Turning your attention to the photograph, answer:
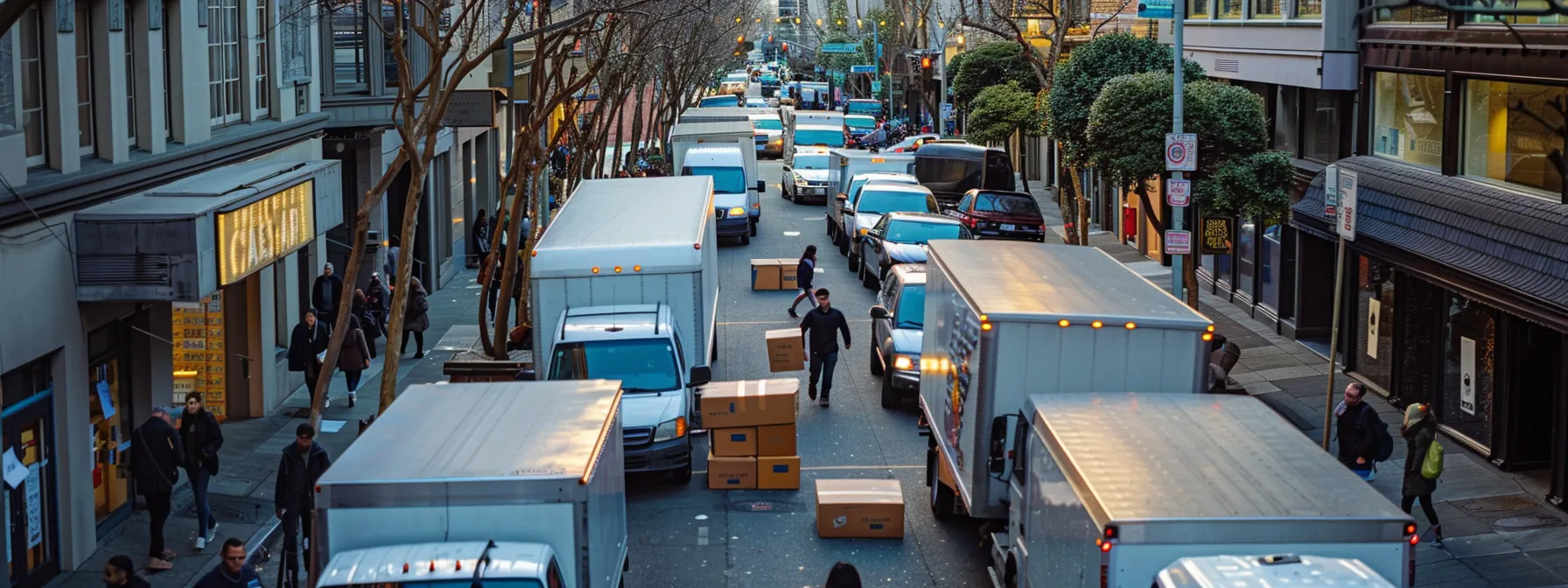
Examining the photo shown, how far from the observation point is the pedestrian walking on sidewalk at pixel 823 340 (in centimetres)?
2138

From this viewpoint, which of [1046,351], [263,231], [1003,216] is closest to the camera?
[1046,351]

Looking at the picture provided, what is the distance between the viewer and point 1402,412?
2125 centimetres

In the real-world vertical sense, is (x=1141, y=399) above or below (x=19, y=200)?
below

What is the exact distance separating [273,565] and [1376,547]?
10.4 meters

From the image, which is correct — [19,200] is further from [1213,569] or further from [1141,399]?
[1213,569]

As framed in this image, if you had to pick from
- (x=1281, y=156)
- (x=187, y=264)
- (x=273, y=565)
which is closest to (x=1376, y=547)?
(x=273, y=565)

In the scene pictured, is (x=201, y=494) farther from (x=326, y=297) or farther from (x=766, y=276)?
(x=766, y=276)

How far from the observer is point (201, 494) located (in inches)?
598

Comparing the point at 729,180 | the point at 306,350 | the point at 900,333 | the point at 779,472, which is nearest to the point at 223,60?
the point at 306,350

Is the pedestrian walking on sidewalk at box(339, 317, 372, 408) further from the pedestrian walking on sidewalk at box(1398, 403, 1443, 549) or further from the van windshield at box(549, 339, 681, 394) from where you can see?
the pedestrian walking on sidewalk at box(1398, 403, 1443, 549)

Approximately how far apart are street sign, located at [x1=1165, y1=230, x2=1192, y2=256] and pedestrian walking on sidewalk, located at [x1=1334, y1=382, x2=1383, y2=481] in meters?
6.49

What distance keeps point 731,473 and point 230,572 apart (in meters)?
7.22

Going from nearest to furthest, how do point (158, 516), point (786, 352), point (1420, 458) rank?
1. point (158, 516)
2. point (1420, 458)
3. point (786, 352)

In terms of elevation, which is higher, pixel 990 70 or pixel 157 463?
pixel 990 70
